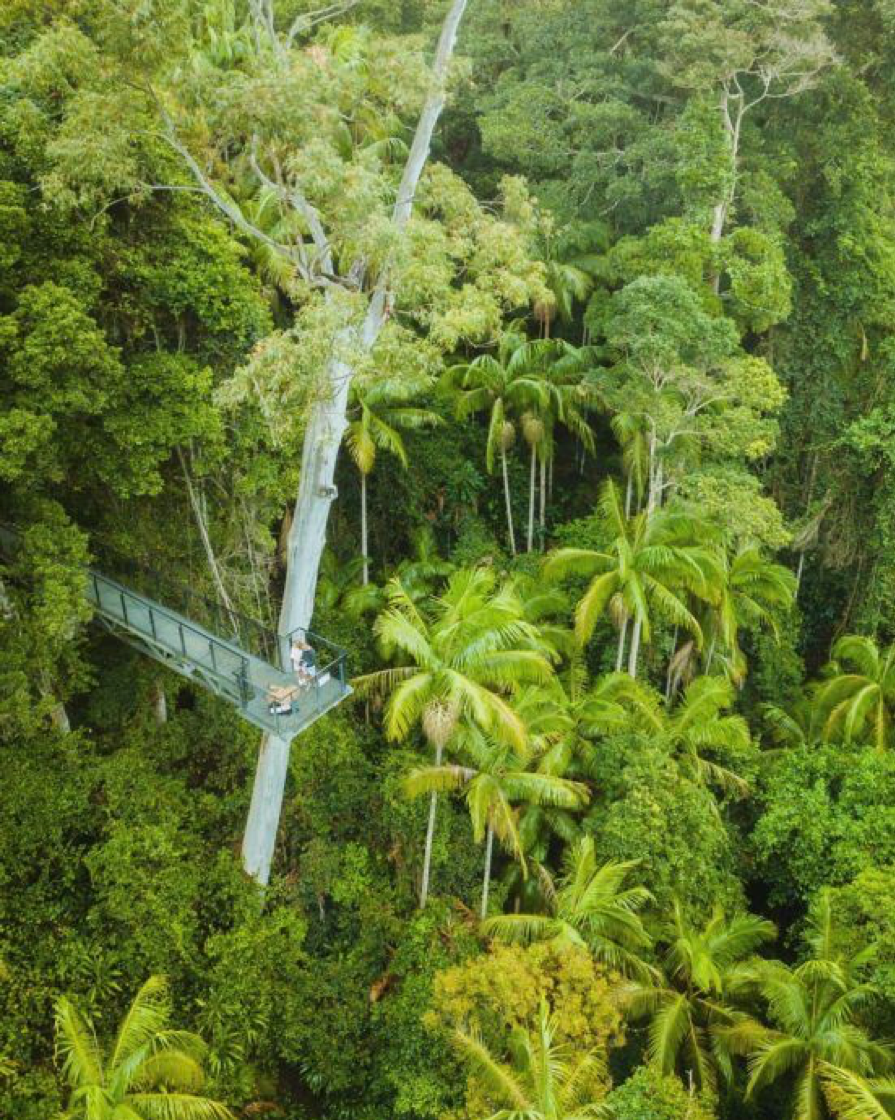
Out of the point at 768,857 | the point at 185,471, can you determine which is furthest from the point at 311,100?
the point at 768,857

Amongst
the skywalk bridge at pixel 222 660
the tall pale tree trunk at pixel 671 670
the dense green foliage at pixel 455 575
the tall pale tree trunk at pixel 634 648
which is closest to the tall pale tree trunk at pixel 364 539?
the dense green foliage at pixel 455 575

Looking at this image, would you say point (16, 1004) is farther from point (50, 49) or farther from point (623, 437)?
point (623, 437)

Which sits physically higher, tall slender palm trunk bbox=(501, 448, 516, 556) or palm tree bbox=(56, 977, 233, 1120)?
tall slender palm trunk bbox=(501, 448, 516, 556)

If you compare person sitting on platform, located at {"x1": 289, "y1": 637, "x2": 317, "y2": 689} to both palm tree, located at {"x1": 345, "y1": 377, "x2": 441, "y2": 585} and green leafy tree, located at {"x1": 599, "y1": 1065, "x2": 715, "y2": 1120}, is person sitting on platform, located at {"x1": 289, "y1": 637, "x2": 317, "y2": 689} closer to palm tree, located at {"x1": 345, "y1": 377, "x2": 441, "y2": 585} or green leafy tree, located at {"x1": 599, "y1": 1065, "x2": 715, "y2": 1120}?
palm tree, located at {"x1": 345, "y1": 377, "x2": 441, "y2": 585}

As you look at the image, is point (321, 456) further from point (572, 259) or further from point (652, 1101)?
point (572, 259)

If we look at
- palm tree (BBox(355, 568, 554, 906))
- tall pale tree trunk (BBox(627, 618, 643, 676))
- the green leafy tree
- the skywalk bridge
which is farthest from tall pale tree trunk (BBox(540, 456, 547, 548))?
the green leafy tree

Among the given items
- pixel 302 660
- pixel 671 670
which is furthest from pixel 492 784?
pixel 671 670
